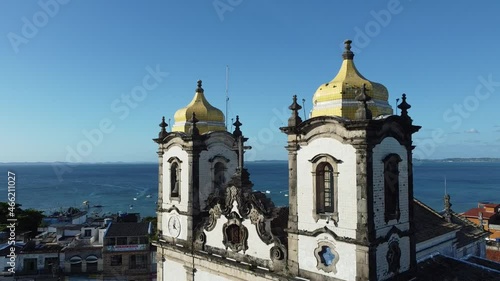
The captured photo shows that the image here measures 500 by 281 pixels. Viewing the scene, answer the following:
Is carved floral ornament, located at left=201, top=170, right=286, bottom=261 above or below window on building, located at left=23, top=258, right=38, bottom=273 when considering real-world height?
above

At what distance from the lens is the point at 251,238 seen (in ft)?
60.5

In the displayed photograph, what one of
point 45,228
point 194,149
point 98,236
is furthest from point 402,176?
point 45,228

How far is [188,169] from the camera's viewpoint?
22.0 meters

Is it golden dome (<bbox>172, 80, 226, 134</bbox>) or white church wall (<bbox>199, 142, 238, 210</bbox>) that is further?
golden dome (<bbox>172, 80, 226, 134</bbox>)

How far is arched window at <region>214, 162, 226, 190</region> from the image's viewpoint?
22.9 metres

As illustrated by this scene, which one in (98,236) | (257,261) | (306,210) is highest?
(306,210)

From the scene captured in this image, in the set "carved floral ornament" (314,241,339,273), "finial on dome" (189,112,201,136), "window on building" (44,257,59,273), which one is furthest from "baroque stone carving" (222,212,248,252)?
"window on building" (44,257,59,273)

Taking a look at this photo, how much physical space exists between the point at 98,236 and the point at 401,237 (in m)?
41.4

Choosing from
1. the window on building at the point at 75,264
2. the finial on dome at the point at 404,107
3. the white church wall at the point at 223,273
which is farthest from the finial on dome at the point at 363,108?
the window on building at the point at 75,264

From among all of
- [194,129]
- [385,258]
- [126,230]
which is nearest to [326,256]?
[385,258]

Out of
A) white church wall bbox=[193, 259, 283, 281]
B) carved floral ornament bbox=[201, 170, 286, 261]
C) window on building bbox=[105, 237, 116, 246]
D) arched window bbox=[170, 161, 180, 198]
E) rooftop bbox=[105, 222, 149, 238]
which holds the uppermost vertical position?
arched window bbox=[170, 161, 180, 198]

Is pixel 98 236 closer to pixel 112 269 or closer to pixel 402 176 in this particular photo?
pixel 112 269

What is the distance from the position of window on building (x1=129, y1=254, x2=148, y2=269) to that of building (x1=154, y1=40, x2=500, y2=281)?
2541 cm

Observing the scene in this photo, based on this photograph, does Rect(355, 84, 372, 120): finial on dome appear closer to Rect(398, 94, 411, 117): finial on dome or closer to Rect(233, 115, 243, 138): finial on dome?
Rect(398, 94, 411, 117): finial on dome
